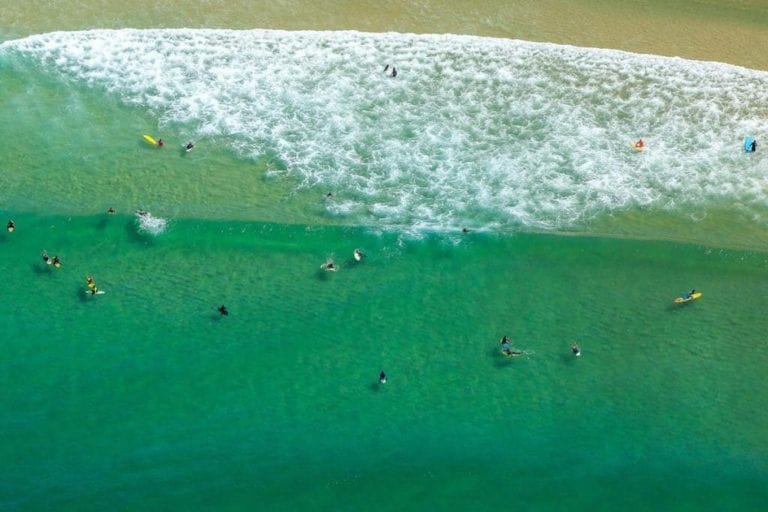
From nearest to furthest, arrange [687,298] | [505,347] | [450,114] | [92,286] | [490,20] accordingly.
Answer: [505,347], [687,298], [92,286], [450,114], [490,20]

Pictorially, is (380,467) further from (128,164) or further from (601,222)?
(128,164)

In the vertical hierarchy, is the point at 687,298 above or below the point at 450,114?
below

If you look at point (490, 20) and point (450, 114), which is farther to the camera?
point (490, 20)

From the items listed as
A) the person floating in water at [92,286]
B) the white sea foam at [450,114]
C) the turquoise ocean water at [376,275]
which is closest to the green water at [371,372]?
the turquoise ocean water at [376,275]

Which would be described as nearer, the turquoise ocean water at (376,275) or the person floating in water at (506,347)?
the turquoise ocean water at (376,275)

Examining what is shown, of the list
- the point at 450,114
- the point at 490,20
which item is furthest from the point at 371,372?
the point at 490,20

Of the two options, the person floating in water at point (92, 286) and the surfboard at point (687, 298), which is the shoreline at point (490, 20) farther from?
the person floating in water at point (92, 286)

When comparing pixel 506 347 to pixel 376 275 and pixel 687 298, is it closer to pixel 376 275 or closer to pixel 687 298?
pixel 376 275
